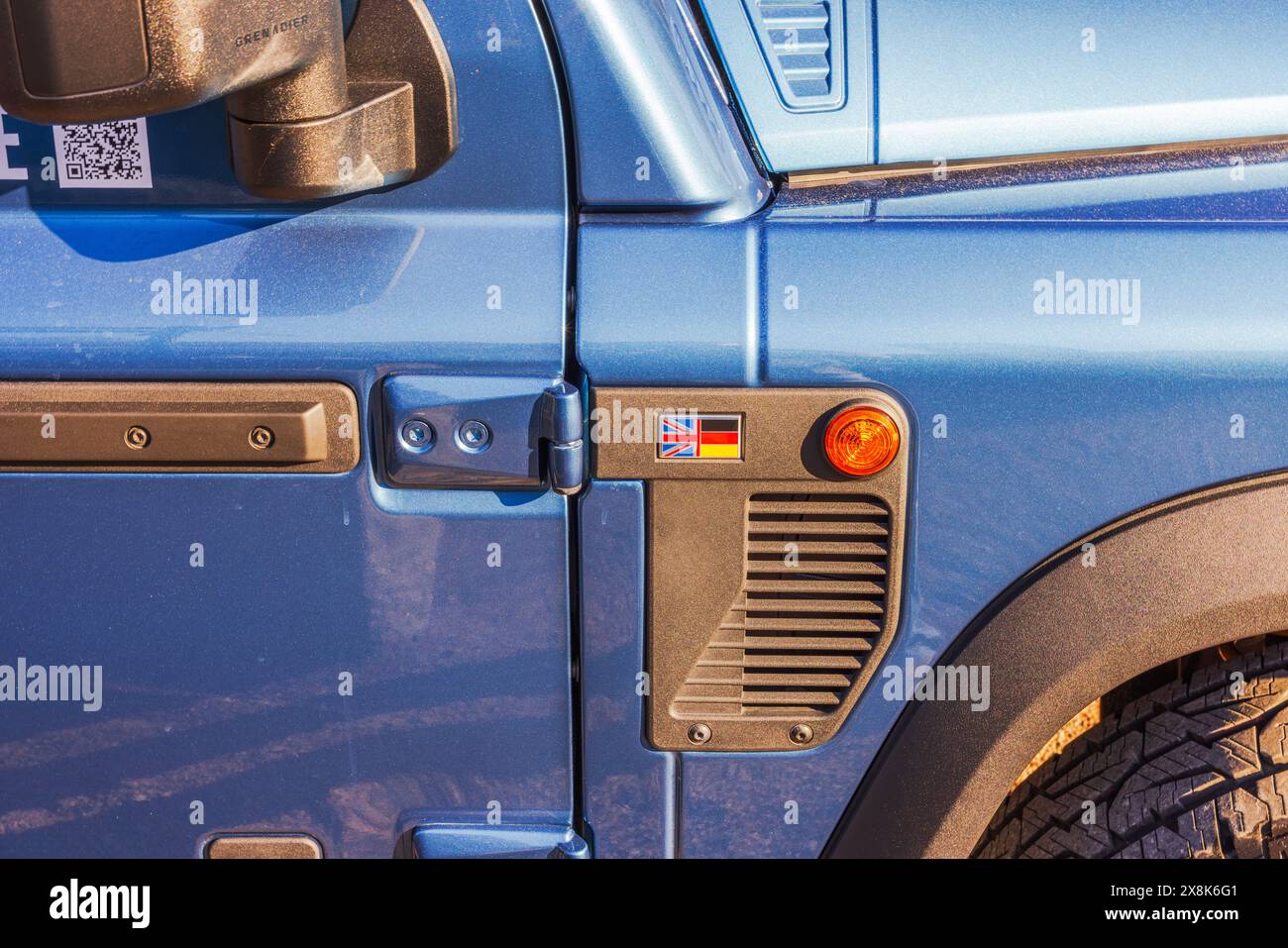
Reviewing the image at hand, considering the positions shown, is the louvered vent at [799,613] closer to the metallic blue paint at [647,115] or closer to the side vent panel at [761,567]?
the side vent panel at [761,567]

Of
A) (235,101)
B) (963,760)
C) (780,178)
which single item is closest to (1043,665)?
(963,760)

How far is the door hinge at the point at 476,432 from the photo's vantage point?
4.35 ft

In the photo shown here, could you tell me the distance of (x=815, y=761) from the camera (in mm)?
1456

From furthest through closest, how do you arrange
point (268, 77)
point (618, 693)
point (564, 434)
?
point (618, 693) < point (564, 434) < point (268, 77)

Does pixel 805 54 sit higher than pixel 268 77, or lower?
higher

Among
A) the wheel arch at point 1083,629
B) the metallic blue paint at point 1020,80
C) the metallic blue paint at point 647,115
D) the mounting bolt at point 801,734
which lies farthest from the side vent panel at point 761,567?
the metallic blue paint at point 1020,80

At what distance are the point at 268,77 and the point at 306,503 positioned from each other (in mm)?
458

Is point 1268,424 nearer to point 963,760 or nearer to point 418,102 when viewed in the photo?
point 963,760

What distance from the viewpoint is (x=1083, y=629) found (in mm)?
1396

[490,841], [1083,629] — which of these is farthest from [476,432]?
[1083,629]

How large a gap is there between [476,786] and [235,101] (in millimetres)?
821

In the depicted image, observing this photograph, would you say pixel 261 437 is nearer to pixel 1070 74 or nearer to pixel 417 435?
pixel 417 435

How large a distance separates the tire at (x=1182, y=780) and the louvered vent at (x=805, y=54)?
86cm

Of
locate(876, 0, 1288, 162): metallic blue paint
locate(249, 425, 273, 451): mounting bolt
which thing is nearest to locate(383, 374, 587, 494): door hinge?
locate(249, 425, 273, 451): mounting bolt
